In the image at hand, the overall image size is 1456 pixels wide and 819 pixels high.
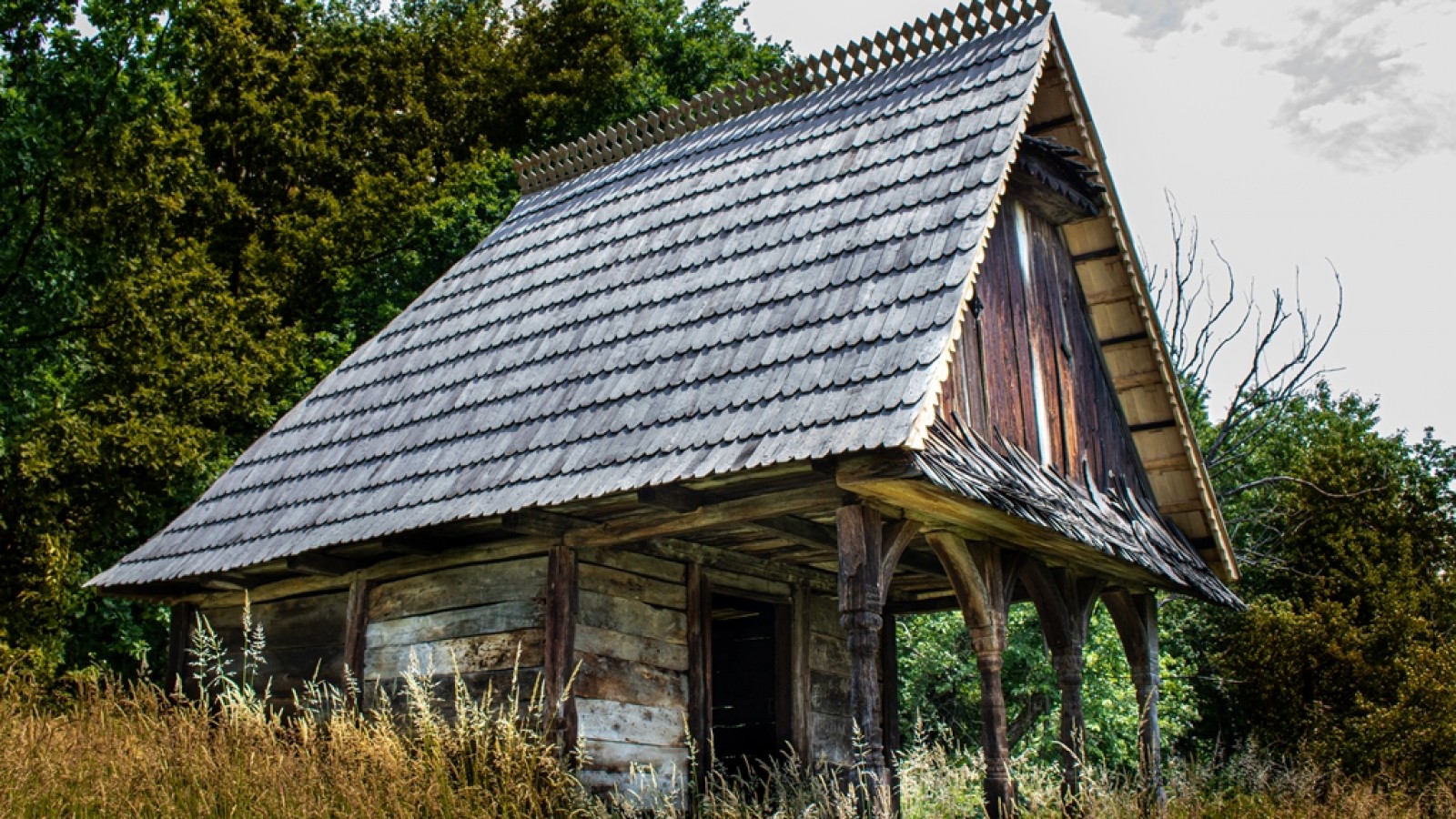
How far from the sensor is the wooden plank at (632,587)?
346 inches

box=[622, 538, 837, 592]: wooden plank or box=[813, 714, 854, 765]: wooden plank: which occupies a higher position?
box=[622, 538, 837, 592]: wooden plank

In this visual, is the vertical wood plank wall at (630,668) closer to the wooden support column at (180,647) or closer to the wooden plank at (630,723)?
the wooden plank at (630,723)

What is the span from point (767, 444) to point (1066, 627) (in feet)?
11.4

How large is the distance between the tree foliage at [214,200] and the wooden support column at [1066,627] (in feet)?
32.5

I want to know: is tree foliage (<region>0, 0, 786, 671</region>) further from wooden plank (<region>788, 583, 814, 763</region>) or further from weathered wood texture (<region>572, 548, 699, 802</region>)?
wooden plank (<region>788, 583, 814, 763</region>)

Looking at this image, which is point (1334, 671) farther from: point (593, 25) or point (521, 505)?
point (593, 25)

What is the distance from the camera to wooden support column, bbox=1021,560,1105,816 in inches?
368

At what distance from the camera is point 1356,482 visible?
1856 centimetres

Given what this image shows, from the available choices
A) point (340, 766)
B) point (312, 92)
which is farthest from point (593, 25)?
point (340, 766)

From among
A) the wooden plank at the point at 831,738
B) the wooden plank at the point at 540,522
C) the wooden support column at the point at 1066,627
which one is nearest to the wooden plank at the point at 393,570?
the wooden plank at the point at 540,522

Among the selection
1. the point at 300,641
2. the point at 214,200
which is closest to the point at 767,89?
the point at 300,641

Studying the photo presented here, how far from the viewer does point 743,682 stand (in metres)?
11.8

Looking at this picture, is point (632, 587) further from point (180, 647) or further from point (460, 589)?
point (180, 647)

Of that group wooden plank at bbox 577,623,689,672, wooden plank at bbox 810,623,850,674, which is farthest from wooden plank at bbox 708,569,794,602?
wooden plank at bbox 577,623,689,672
